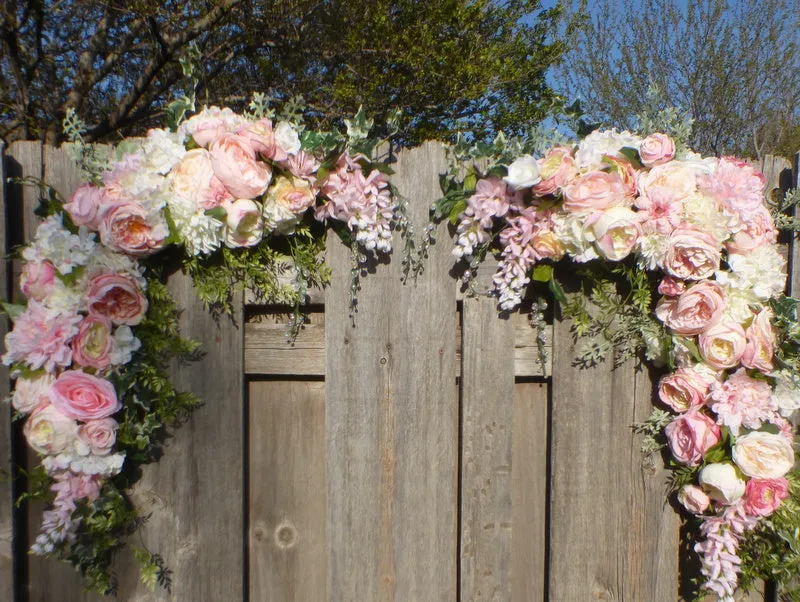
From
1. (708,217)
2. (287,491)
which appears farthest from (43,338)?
(708,217)

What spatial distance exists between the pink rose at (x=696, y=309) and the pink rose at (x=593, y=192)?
0.32m

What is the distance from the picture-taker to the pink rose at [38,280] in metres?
1.46

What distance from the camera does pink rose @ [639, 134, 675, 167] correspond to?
148 centimetres

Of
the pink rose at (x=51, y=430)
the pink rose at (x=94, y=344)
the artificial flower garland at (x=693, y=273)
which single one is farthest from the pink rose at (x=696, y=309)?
the pink rose at (x=51, y=430)

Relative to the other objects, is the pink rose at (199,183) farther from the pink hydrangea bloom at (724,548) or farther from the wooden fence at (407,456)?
the pink hydrangea bloom at (724,548)

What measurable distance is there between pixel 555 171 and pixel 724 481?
0.93 meters

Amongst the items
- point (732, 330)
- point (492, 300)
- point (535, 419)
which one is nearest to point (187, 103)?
point (492, 300)

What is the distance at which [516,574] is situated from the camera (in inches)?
66.0

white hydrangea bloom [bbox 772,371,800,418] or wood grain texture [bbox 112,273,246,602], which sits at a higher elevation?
white hydrangea bloom [bbox 772,371,800,418]

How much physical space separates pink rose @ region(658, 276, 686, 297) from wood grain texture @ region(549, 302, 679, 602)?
0.24m

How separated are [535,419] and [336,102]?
4.46m

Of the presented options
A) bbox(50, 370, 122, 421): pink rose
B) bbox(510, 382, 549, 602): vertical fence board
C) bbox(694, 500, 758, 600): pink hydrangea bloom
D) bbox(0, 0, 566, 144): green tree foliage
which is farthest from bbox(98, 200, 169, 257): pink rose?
bbox(0, 0, 566, 144): green tree foliage

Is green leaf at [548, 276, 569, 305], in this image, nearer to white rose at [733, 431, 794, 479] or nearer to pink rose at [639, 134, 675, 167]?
pink rose at [639, 134, 675, 167]

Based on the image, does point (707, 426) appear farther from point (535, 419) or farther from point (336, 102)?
point (336, 102)
